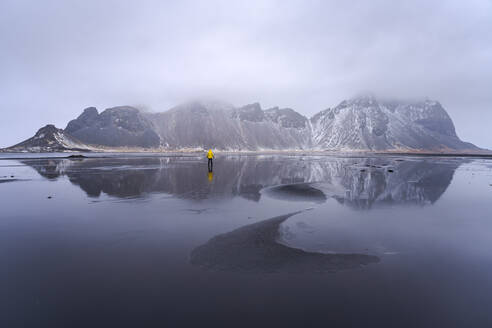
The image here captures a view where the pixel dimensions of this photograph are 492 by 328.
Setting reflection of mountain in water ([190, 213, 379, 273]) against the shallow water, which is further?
reflection of mountain in water ([190, 213, 379, 273])

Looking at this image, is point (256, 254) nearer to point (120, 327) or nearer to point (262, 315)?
point (262, 315)

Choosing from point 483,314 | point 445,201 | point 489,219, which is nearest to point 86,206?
point 483,314

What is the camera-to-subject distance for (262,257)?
8984 mm

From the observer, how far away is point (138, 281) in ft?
23.7

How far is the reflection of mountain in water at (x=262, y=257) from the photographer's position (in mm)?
8227

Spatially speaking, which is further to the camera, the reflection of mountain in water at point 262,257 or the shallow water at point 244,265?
the reflection of mountain in water at point 262,257

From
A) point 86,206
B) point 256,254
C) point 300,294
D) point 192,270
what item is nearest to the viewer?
point 300,294

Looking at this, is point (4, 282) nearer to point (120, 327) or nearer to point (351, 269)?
point (120, 327)

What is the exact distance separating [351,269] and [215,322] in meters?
4.91

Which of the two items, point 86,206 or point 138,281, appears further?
point 86,206

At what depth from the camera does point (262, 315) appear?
5.86m

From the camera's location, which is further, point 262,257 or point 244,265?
point 262,257

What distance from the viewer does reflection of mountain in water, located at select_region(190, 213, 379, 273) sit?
8.23 metres

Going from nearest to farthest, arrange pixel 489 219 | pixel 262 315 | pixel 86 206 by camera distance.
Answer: pixel 262 315, pixel 489 219, pixel 86 206
